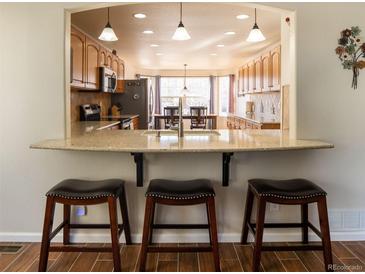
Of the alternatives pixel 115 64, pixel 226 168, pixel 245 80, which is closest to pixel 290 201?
pixel 226 168

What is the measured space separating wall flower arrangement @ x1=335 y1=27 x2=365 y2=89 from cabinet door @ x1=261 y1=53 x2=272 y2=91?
2.96 m

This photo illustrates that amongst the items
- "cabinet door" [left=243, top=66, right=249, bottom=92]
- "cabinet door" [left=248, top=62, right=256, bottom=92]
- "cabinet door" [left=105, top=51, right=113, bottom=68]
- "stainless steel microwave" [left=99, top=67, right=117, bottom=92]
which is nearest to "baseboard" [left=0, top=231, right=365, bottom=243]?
"stainless steel microwave" [left=99, top=67, right=117, bottom=92]

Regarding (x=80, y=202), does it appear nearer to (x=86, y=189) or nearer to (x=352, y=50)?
(x=86, y=189)

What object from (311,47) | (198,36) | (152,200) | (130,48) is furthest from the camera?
(130,48)

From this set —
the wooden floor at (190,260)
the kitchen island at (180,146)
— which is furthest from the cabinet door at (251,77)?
the wooden floor at (190,260)

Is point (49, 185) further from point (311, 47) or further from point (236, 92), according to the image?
point (236, 92)

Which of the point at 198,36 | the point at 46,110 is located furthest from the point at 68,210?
the point at 198,36

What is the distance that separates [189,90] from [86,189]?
9027 millimetres

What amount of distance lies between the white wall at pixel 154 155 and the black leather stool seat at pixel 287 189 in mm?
264

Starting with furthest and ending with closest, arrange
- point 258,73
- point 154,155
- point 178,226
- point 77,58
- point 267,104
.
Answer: point 258,73
point 267,104
point 77,58
point 154,155
point 178,226

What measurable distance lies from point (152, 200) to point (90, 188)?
460mm

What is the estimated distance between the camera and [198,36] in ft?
17.2

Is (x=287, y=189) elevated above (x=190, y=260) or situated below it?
above

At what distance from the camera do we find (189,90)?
36.6 feet
